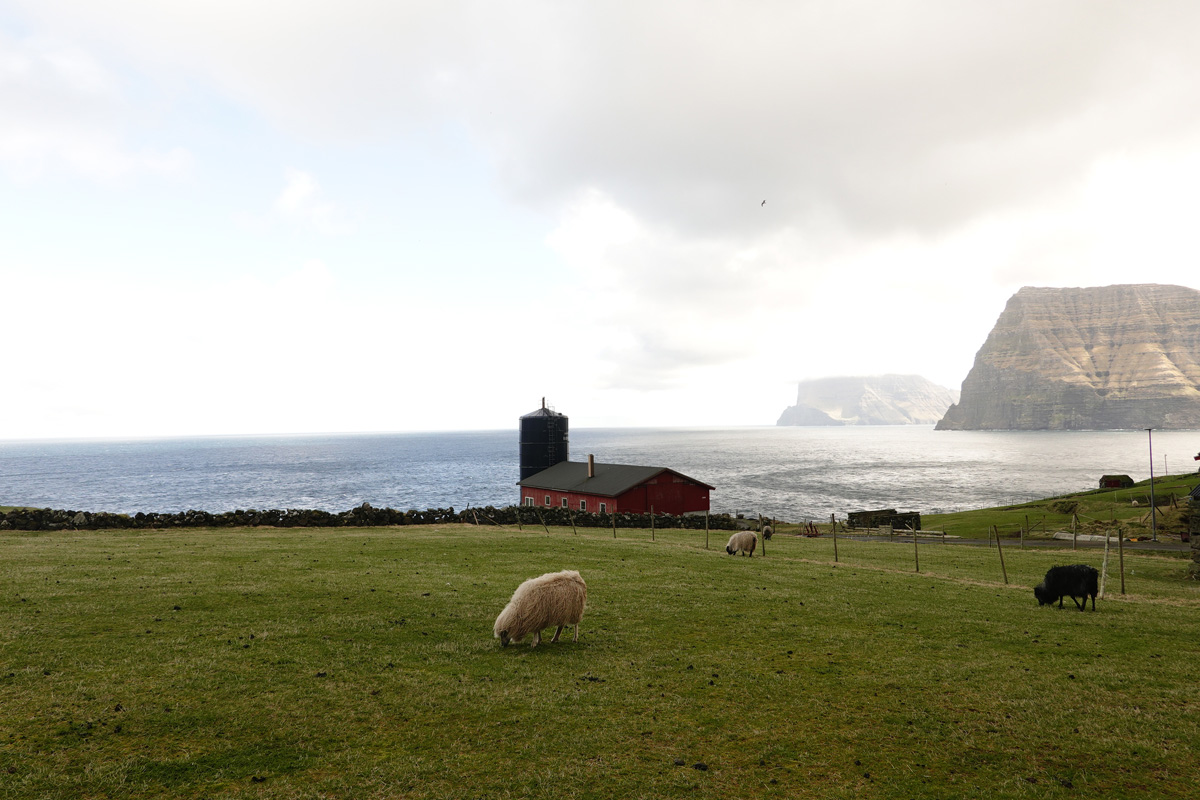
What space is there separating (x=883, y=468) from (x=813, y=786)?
565ft

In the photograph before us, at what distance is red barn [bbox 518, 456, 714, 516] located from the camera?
189ft

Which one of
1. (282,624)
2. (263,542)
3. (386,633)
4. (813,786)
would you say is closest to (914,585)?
(813,786)

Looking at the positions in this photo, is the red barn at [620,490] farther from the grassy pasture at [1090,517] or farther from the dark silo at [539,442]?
the grassy pasture at [1090,517]

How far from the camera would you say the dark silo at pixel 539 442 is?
76125 millimetres

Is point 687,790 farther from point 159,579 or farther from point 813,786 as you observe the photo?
point 159,579

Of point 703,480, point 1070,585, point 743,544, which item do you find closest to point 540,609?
point 1070,585

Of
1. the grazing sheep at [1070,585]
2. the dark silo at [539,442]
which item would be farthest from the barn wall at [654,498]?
the grazing sheep at [1070,585]

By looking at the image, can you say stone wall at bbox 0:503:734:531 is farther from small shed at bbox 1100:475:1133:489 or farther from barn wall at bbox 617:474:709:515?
small shed at bbox 1100:475:1133:489

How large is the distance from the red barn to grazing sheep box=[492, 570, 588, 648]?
136 ft

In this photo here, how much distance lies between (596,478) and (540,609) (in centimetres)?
5075

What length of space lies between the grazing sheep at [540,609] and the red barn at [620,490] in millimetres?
41463

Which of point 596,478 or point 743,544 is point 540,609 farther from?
point 596,478

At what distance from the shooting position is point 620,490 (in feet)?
186

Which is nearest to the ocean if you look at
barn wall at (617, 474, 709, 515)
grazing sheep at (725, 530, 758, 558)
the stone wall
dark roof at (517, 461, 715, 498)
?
barn wall at (617, 474, 709, 515)
